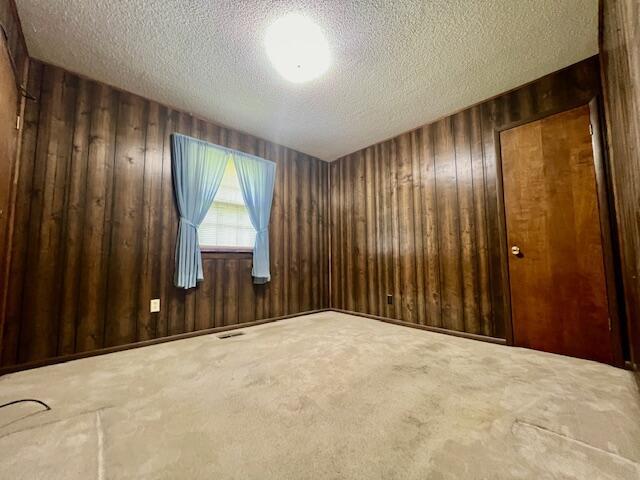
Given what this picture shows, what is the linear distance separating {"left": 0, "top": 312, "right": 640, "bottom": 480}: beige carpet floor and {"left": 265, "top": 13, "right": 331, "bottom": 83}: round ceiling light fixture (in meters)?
2.44

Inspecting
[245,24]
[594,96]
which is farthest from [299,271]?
[594,96]

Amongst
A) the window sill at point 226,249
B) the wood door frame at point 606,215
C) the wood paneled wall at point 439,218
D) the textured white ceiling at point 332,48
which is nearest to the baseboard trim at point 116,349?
the window sill at point 226,249

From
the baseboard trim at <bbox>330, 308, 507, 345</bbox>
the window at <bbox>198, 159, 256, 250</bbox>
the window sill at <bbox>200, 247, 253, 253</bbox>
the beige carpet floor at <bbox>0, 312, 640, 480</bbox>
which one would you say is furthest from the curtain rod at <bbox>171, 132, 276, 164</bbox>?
the baseboard trim at <bbox>330, 308, 507, 345</bbox>

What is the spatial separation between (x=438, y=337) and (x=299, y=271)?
2024 mm

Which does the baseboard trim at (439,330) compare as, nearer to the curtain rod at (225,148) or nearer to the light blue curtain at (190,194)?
the light blue curtain at (190,194)

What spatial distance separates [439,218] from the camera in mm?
2994

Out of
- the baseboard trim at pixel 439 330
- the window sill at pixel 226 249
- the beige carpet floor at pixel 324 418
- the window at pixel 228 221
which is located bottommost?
the baseboard trim at pixel 439 330

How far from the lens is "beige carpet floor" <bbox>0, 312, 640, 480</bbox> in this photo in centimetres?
98

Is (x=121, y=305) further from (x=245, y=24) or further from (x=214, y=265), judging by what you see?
(x=245, y=24)

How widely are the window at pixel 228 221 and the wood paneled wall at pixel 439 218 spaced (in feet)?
5.05

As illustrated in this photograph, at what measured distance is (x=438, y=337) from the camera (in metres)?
2.69

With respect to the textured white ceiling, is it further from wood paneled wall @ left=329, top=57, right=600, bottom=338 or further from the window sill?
the window sill

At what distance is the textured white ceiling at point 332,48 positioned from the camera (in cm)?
173

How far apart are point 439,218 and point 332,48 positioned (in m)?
2.05
